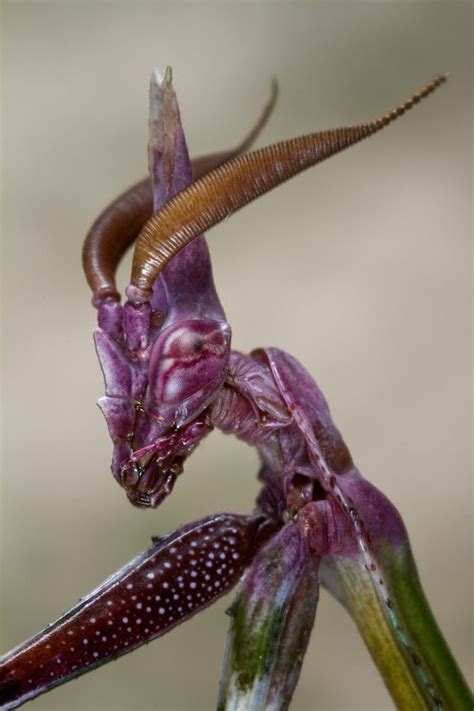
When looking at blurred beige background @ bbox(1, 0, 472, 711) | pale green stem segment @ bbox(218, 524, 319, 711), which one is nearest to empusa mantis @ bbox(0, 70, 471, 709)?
pale green stem segment @ bbox(218, 524, 319, 711)

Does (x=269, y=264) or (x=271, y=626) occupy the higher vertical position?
(x=269, y=264)

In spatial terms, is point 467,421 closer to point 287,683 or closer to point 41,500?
point 41,500

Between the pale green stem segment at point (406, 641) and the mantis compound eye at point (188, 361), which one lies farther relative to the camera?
the pale green stem segment at point (406, 641)

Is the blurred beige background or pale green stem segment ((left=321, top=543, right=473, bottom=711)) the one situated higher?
the blurred beige background

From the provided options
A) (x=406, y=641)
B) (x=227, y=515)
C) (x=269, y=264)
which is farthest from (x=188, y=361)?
(x=269, y=264)

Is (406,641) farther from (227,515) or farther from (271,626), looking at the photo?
(227,515)

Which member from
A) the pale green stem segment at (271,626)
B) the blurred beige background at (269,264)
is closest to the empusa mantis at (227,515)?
the pale green stem segment at (271,626)

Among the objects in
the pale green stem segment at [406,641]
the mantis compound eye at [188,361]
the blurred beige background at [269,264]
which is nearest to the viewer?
the mantis compound eye at [188,361]

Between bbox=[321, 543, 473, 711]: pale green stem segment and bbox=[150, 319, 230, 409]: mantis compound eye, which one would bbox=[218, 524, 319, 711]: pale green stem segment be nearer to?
bbox=[321, 543, 473, 711]: pale green stem segment

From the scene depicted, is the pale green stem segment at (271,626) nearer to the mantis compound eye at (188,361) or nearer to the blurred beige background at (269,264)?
the mantis compound eye at (188,361)
